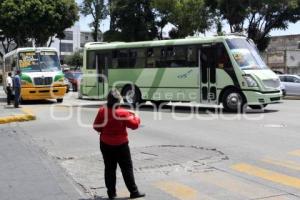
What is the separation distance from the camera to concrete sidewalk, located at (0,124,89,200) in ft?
24.4

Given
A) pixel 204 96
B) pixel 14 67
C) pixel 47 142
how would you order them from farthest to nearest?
pixel 14 67
pixel 204 96
pixel 47 142

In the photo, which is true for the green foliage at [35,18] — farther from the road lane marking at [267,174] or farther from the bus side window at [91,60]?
the road lane marking at [267,174]

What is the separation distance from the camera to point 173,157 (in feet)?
33.4

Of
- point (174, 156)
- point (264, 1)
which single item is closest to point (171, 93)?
point (174, 156)

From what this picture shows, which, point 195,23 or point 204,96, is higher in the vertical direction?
point 195,23

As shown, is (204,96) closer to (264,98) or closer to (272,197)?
(264,98)

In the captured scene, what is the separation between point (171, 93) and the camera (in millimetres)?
21281

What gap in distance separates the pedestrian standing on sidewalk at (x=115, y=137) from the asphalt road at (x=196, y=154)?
11.9 inches

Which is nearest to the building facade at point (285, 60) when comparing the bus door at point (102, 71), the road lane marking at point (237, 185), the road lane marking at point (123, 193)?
the bus door at point (102, 71)

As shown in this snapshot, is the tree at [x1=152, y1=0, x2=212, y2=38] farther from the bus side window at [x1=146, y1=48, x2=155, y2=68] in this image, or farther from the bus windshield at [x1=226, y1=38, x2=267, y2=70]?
the bus windshield at [x1=226, y1=38, x2=267, y2=70]

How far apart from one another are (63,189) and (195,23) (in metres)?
34.3

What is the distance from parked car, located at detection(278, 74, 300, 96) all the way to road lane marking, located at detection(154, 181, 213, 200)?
22784 mm

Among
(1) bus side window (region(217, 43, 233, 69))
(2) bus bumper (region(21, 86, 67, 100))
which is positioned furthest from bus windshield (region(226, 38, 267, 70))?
(2) bus bumper (region(21, 86, 67, 100))

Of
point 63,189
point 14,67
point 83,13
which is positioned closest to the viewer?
point 63,189
